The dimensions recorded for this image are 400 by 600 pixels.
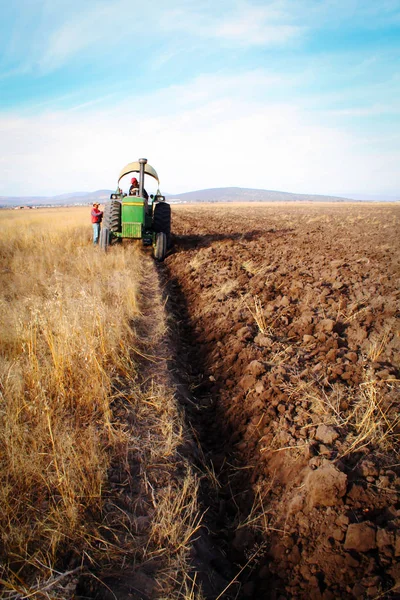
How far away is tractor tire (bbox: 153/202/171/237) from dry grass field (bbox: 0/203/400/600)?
5549 millimetres

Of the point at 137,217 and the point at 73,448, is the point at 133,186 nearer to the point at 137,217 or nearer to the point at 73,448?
the point at 137,217

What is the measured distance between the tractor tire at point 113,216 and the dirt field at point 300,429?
456cm

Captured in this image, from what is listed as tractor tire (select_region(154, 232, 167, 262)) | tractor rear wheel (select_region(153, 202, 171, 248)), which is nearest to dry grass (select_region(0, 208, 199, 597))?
tractor tire (select_region(154, 232, 167, 262))

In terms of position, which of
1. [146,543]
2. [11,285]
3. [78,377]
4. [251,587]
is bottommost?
[251,587]

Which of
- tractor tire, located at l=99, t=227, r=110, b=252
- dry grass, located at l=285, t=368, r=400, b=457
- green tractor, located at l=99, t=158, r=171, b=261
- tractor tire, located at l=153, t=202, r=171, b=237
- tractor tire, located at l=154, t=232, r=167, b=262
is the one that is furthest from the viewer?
tractor tire, located at l=153, t=202, r=171, b=237

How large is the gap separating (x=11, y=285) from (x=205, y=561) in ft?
18.8

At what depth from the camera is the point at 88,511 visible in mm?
2227

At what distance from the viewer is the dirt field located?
81.0 inches

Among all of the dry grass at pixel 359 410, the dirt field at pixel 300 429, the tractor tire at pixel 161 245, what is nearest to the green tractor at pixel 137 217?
the tractor tire at pixel 161 245

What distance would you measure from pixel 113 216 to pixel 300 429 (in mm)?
8285

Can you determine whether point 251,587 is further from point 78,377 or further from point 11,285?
point 11,285

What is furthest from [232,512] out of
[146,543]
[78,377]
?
[78,377]

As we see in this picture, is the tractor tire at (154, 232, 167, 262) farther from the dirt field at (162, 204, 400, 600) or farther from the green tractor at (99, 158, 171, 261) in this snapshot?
the dirt field at (162, 204, 400, 600)

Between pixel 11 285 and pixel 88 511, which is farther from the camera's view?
pixel 11 285
